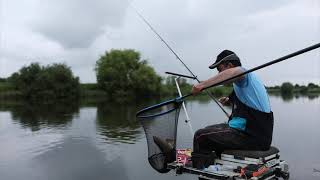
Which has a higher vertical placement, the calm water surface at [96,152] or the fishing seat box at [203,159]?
the fishing seat box at [203,159]

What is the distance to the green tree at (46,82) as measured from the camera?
85.2 meters

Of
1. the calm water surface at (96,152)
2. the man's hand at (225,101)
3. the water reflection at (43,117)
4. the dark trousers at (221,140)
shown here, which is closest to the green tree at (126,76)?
the water reflection at (43,117)

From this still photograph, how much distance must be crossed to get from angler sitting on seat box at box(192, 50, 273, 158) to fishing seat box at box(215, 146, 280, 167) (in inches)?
3.1

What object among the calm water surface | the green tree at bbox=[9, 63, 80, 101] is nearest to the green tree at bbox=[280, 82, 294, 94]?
the green tree at bbox=[9, 63, 80, 101]

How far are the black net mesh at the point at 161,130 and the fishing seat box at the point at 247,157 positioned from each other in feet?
2.63

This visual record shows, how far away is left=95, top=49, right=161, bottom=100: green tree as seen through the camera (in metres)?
90.2

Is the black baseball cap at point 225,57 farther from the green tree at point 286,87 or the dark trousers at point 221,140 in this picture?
the green tree at point 286,87

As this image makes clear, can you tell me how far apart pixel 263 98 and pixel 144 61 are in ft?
290

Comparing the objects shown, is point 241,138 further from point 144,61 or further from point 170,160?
point 144,61

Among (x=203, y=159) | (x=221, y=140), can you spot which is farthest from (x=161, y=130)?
(x=221, y=140)

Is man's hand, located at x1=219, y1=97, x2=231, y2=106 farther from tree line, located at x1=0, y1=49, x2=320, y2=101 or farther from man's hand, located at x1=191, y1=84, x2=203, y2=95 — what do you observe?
tree line, located at x1=0, y1=49, x2=320, y2=101

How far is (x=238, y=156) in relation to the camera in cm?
573

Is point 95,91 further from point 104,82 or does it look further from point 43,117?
point 43,117

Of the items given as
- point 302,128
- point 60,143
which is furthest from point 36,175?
point 302,128
